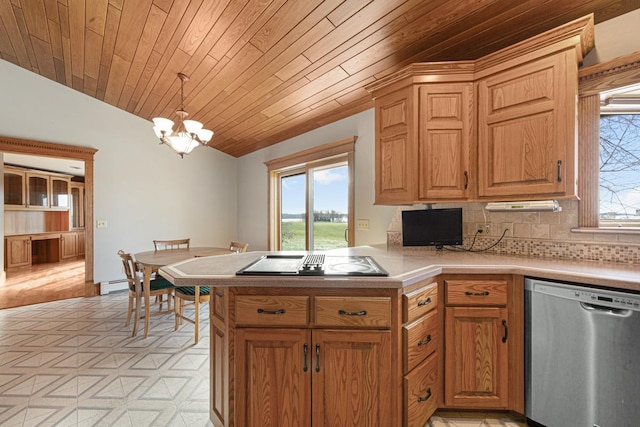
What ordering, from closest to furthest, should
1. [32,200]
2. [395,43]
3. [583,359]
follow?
1. [583,359]
2. [395,43]
3. [32,200]

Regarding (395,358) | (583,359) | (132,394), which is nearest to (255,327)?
(395,358)

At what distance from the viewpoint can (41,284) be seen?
4.75 metres

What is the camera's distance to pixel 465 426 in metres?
1.62

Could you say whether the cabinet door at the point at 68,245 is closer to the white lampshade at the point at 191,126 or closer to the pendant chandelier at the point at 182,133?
the pendant chandelier at the point at 182,133

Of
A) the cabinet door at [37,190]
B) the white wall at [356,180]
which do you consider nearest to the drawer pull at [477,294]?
the white wall at [356,180]

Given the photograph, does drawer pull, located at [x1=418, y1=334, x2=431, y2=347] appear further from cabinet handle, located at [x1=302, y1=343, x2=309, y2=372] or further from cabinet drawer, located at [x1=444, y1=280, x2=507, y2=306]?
cabinet handle, located at [x1=302, y1=343, x2=309, y2=372]

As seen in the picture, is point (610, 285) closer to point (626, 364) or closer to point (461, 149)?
point (626, 364)

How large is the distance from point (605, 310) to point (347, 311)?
3.98 ft

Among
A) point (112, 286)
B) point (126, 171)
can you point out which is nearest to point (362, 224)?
point (126, 171)

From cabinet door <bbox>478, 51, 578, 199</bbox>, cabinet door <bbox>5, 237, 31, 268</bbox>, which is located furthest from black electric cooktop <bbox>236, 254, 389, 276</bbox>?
cabinet door <bbox>5, 237, 31, 268</bbox>

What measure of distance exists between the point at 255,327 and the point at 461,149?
182 cm

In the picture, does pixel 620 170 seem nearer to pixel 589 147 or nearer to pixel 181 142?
pixel 589 147

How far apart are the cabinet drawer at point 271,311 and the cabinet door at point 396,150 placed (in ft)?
4.11

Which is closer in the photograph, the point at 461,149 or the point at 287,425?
the point at 287,425
